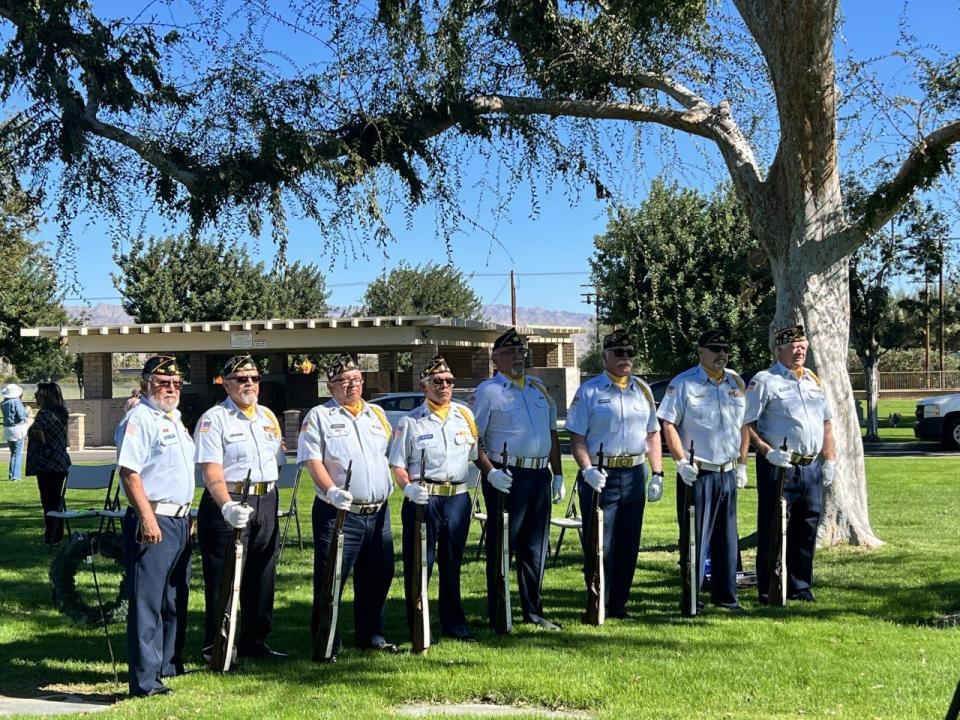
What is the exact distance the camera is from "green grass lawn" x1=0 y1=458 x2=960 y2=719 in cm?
589

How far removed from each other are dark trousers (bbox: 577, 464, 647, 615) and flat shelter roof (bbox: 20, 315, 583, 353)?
818 inches

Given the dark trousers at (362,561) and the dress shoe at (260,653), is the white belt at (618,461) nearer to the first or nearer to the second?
the dark trousers at (362,561)

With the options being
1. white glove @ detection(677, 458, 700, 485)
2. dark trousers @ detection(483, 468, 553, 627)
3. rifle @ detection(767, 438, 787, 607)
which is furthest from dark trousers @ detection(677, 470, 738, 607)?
dark trousers @ detection(483, 468, 553, 627)

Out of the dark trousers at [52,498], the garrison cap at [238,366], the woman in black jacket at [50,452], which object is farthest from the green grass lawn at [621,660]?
the woman in black jacket at [50,452]

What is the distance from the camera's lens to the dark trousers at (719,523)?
814 cm

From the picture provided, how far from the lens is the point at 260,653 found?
7.07 meters

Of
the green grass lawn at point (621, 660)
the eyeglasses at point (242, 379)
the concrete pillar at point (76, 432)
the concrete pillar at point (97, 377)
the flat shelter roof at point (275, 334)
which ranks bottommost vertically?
the green grass lawn at point (621, 660)

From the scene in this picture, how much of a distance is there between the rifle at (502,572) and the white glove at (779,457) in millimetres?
2090

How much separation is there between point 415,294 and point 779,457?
54.8 m

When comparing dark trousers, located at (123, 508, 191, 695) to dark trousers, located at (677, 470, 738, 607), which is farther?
dark trousers, located at (677, 470, 738, 607)

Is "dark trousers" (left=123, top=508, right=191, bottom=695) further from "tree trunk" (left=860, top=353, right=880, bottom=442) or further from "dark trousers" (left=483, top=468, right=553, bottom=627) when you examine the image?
"tree trunk" (left=860, top=353, right=880, bottom=442)

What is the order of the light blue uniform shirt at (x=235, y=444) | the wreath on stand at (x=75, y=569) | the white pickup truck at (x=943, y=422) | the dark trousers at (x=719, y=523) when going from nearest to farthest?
the light blue uniform shirt at (x=235, y=444)
the wreath on stand at (x=75, y=569)
the dark trousers at (x=719, y=523)
the white pickup truck at (x=943, y=422)

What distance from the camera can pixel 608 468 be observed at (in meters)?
7.95

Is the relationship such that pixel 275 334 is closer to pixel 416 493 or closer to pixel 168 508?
pixel 416 493
